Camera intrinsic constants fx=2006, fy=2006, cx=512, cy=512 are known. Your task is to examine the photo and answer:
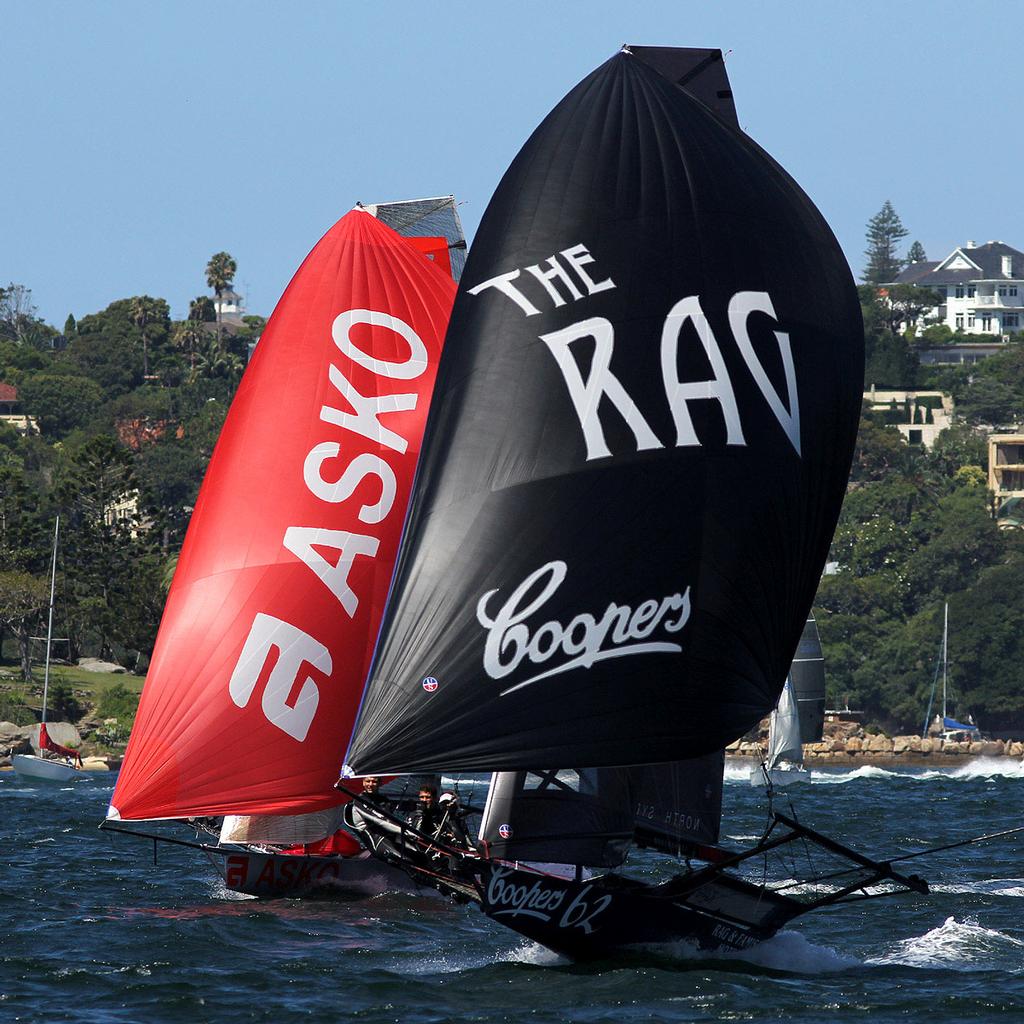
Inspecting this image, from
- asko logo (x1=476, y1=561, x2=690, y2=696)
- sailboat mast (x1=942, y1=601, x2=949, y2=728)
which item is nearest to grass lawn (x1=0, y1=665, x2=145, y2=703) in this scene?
sailboat mast (x1=942, y1=601, x2=949, y2=728)

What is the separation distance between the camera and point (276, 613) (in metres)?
22.6

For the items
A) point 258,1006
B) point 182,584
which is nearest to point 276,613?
point 182,584

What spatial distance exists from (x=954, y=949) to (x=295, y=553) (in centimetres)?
845

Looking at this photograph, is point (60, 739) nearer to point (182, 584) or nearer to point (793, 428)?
point (182, 584)

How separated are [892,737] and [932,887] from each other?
74.3m

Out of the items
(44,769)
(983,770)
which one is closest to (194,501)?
(983,770)

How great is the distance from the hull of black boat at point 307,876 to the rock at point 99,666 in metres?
57.2

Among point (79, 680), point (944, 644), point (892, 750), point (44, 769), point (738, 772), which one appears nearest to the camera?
point (44, 769)

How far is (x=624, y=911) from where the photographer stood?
17.4m

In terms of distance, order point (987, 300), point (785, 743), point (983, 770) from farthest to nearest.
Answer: point (987, 300) → point (983, 770) → point (785, 743)

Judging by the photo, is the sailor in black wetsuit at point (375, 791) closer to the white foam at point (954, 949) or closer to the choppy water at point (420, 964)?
the choppy water at point (420, 964)

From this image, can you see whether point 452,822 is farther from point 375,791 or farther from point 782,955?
point 782,955

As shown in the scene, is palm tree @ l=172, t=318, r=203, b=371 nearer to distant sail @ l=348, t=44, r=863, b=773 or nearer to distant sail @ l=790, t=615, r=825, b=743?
distant sail @ l=790, t=615, r=825, b=743

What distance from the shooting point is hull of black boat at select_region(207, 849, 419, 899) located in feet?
74.9
